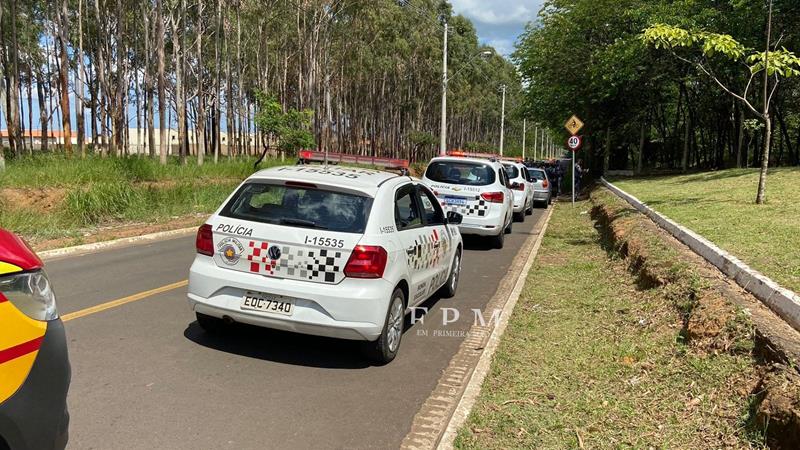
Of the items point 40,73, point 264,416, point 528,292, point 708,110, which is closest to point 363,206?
point 264,416

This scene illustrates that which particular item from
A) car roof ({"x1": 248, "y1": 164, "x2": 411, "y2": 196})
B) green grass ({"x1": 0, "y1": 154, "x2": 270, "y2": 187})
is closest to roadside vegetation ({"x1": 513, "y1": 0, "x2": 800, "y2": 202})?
car roof ({"x1": 248, "y1": 164, "x2": 411, "y2": 196})

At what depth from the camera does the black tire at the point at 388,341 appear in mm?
5364

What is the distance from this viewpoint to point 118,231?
13.3 metres

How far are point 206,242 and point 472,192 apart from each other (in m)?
7.64

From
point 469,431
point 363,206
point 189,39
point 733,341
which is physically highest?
point 189,39

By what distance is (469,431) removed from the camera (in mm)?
4125

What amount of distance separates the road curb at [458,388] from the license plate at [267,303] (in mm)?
1398

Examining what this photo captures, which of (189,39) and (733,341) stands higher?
(189,39)

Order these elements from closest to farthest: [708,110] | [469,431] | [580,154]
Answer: [469,431] → [708,110] → [580,154]

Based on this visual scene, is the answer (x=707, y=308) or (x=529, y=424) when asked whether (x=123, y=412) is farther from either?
(x=707, y=308)

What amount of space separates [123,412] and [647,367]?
4.13 metres

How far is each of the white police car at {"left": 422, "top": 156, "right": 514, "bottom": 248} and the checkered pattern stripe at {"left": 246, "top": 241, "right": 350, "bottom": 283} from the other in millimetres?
7391

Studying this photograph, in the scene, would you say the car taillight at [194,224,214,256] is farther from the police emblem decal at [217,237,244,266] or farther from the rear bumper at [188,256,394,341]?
the rear bumper at [188,256,394,341]

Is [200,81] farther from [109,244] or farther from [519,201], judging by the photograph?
[109,244]
